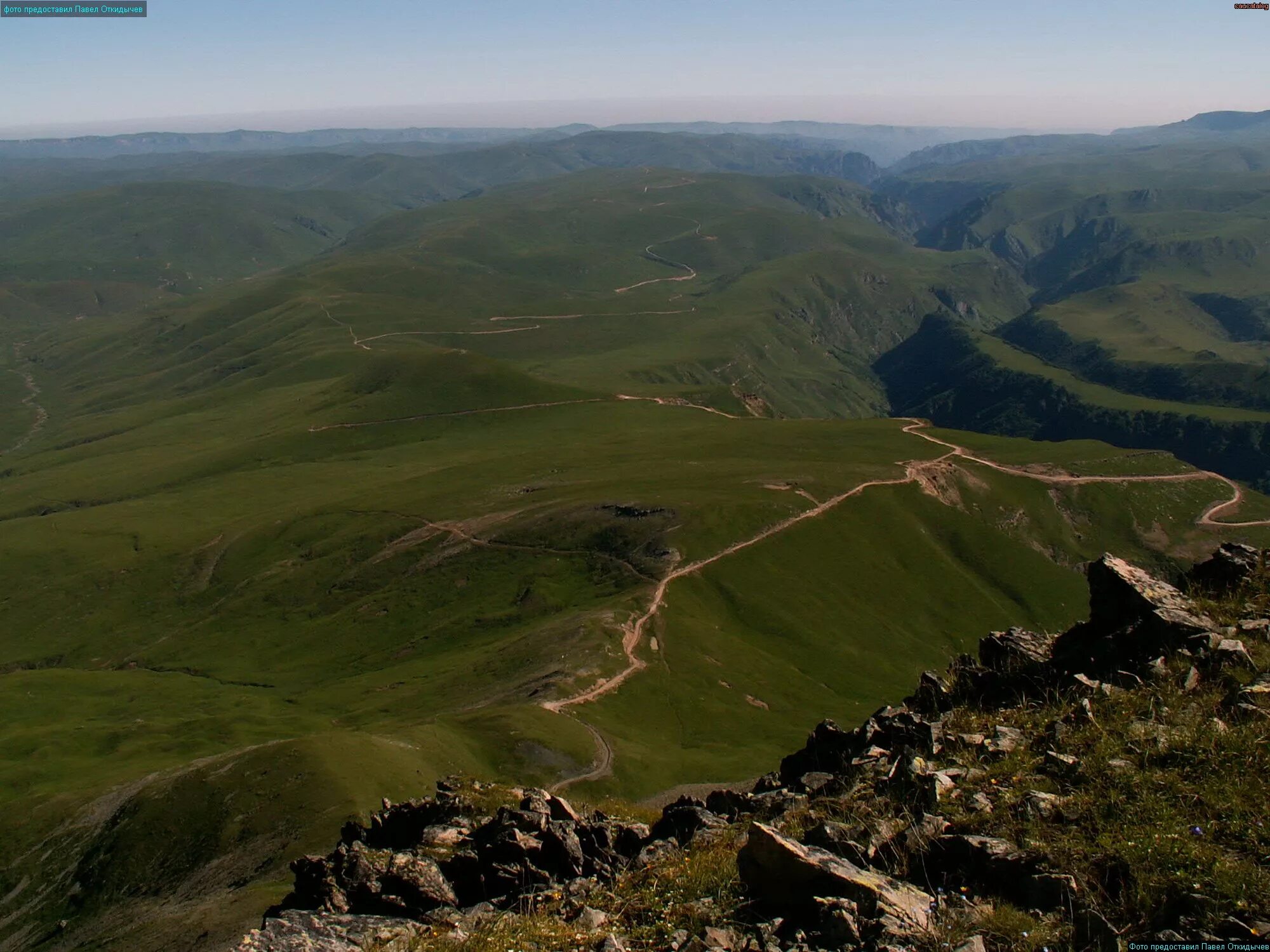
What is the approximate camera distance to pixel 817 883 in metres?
17.5

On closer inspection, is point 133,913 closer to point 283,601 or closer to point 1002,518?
point 283,601

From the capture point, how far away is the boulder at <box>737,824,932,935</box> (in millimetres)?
16453

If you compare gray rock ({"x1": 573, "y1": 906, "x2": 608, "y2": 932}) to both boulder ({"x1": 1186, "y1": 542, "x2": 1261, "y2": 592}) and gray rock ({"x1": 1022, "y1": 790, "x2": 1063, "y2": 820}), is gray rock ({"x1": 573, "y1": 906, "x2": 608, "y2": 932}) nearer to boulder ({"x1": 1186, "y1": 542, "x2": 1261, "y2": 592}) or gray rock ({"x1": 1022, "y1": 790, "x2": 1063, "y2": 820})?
gray rock ({"x1": 1022, "y1": 790, "x2": 1063, "y2": 820})

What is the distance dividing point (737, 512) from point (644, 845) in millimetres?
137538

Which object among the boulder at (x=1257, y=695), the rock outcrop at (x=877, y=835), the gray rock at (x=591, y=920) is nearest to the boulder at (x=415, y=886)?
the rock outcrop at (x=877, y=835)

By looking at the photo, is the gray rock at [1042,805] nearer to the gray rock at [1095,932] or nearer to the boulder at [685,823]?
the gray rock at [1095,932]

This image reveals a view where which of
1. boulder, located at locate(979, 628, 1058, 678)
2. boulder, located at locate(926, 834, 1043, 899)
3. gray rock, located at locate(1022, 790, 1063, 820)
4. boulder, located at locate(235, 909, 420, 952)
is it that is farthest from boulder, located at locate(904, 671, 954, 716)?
boulder, located at locate(235, 909, 420, 952)

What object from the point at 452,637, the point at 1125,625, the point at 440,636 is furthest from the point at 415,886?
the point at 440,636

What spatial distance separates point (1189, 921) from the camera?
47.1ft

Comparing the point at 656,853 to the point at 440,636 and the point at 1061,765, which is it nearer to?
the point at 1061,765

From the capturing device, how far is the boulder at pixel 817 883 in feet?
54.0

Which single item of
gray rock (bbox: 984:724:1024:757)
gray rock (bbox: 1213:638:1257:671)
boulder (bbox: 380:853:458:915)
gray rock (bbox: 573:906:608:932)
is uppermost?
gray rock (bbox: 1213:638:1257:671)

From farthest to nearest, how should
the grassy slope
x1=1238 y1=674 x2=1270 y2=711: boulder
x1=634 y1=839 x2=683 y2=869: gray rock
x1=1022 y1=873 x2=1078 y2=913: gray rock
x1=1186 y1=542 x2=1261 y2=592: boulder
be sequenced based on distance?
the grassy slope, x1=1186 y1=542 x2=1261 y2=592: boulder, x1=634 y1=839 x2=683 y2=869: gray rock, x1=1238 y1=674 x2=1270 y2=711: boulder, x1=1022 y1=873 x2=1078 y2=913: gray rock

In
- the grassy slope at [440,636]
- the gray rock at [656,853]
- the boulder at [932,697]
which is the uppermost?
the boulder at [932,697]
